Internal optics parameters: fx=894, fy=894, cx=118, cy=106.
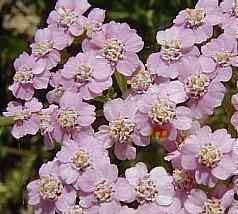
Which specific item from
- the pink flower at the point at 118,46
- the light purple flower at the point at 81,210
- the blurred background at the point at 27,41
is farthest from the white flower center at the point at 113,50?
the blurred background at the point at 27,41

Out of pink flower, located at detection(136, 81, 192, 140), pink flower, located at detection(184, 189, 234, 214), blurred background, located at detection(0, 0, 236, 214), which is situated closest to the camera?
pink flower, located at detection(184, 189, 234, 214)

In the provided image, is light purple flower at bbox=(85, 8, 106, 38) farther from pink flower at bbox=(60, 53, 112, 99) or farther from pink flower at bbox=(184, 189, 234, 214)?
pink flower at bbox=(184, 189, 234, 214)

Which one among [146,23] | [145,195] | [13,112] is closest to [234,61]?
[145,195]

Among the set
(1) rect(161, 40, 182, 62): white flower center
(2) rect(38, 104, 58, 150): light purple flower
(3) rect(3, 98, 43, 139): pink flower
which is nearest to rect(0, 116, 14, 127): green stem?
(3) rect(3, 98, 43, 139): pink flower

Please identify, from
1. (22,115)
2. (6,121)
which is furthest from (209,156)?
(6,121)

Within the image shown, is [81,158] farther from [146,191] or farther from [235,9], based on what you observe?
[235,9]

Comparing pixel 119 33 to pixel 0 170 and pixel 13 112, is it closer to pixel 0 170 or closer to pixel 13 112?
pixel 13 112

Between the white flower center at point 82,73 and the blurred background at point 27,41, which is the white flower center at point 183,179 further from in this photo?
the blurred background at point 27,41
